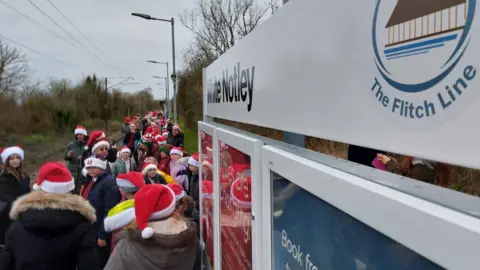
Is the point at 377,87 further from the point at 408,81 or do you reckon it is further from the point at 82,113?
the point at 82,113

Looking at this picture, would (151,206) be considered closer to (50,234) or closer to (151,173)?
(50,234)

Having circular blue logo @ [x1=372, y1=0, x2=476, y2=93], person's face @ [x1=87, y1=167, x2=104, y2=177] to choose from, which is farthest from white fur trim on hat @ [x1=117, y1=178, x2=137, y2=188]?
circular blue logo @ [x1=372, y1=0, x2=476, y2=93]

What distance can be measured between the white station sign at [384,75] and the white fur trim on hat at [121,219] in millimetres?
1800

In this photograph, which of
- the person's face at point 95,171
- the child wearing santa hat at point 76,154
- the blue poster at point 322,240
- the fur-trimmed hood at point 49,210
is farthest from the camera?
the child wearing santa hat at point 76,154

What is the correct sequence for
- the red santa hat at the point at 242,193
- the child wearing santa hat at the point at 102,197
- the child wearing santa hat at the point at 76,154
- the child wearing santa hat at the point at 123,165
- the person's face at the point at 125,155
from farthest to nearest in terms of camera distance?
the child wearing santa hat at the point at 76,154, the person's face at the point at 125,155, the child wearing santa hat at the point at 123,165, the child wearing santa hat at the point at 102,197, the red santa hat at the point at 242,193

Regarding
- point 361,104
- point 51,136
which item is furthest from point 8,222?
point 51,136

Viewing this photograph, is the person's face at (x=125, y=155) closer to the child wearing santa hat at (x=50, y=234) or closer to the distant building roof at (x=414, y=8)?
the child wearing santa hat at (x=50, y=234)

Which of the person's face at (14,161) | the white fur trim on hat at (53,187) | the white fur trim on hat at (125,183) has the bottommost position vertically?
the white fur trim on hat at (125,183)

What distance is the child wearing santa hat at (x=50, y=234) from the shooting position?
3.24m

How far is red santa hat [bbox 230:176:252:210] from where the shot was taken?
6.44 ft

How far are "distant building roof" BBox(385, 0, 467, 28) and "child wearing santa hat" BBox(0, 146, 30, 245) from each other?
541 cm

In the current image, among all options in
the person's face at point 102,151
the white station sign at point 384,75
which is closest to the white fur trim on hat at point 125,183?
the person's face at point 102,151

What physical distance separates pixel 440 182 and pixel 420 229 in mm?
1952

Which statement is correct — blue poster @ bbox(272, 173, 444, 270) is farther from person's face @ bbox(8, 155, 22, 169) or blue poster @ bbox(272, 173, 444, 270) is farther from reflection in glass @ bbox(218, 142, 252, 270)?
person's face @ bbox(8, 155, 22, 169)
